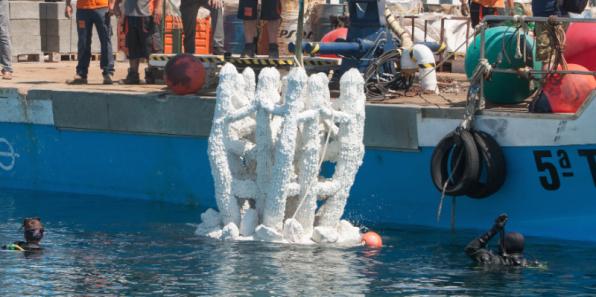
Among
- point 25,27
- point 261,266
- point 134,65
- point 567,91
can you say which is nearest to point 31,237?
point 261,266

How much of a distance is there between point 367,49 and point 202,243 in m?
3.70

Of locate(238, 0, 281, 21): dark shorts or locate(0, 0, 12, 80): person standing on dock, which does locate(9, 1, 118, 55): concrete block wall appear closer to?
locate(0, 0, 12, 80): person standing on dock

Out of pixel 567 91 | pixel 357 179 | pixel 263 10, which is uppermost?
pixel 263 10

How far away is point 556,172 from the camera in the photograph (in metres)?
13.0

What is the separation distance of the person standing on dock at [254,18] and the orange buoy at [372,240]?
14.9 ft

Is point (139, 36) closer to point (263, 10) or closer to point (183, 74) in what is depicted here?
point (263, 10)

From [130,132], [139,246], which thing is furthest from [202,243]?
[130,132]

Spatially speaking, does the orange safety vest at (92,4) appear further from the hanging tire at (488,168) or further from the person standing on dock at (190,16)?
the hanging tire at (488,168)

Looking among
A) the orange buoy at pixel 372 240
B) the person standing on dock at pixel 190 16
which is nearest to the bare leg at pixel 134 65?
the person standing on dock at pixel 190 16

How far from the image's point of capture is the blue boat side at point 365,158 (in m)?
12.9

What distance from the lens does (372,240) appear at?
12.7 m

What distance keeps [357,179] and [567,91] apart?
7.57ft

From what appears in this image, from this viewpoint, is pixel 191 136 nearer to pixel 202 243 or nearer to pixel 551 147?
pixel 202 243

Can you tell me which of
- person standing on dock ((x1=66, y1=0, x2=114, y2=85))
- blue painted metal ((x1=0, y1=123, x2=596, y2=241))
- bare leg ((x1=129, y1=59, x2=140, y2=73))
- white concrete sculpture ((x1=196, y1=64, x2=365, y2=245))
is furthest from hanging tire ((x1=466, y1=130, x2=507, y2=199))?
person standing on dock ((x1=66, y1=0, x2=114, y2=85))
